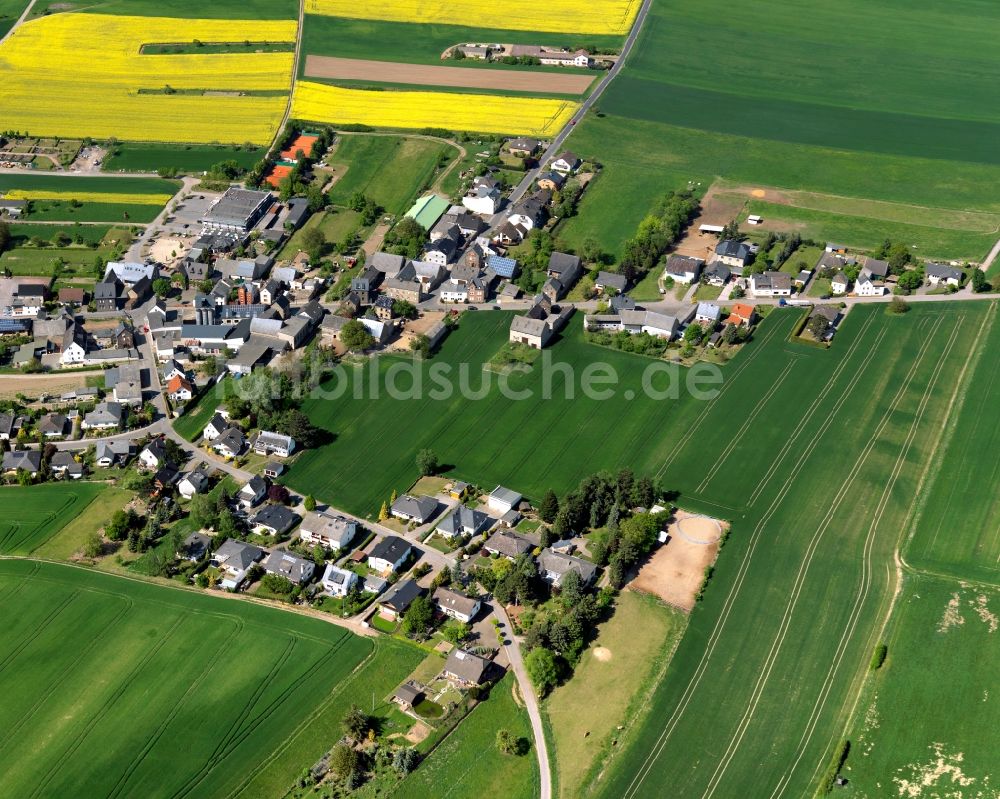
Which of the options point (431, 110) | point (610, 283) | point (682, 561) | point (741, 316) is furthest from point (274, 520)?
point (431, 110)

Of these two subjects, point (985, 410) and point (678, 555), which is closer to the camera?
point (678, 555)

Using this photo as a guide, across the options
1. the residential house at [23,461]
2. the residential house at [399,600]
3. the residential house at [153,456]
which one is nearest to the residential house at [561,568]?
the residential house at [399,600]

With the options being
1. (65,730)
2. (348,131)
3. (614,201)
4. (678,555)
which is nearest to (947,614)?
(678,555)

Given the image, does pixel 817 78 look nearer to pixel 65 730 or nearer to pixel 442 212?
pixel 442 212

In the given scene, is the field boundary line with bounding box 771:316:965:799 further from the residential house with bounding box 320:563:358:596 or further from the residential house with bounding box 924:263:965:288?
the residential house with bounding box 320:563:358:596

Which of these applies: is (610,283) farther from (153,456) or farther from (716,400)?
(153,456)

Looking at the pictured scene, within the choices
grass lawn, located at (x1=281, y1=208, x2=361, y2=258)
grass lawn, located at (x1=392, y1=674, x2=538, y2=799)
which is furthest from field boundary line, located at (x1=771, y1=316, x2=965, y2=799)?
grass lawn, located at (x1=281, y1=208, x2=361, y2=258)
